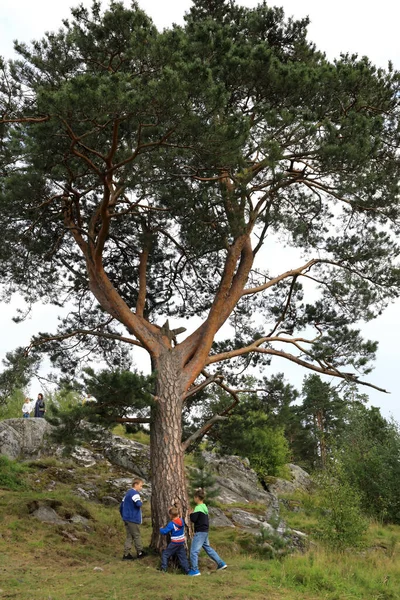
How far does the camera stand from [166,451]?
995cm

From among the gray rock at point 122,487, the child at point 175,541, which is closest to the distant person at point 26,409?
the gray rock at point 122,487

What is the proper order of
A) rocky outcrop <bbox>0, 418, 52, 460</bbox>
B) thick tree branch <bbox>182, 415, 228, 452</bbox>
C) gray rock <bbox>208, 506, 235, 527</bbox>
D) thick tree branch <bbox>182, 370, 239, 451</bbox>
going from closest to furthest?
thick tree branch <bbox>182, 415, 228, 452</bbox>
thick tree branch <bbox>182, 370, 239, 451</bbox>
gray rock <bbox>208, 506, 235, 527</bbox>
rocky outcrop <bbox>0, 418, 52, 460</bbox>

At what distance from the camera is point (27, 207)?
1086 cm

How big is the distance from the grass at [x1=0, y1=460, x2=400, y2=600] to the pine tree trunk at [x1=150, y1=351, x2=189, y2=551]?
80cm

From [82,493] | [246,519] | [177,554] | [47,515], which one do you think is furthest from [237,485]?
[177,554]

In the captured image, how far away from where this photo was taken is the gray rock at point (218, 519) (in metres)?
13.3

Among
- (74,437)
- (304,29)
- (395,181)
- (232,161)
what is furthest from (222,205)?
(74,437)

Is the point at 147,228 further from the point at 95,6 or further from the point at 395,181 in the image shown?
the point at 395,181

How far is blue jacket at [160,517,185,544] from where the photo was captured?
8578mm

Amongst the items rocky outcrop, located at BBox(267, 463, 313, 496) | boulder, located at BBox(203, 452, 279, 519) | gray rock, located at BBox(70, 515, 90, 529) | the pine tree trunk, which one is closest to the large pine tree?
the pine tree trunk

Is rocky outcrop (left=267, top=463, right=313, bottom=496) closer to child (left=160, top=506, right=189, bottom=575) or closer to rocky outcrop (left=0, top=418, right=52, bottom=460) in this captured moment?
rocky outcrop (left=0, top=418, right=52, bottom=460)

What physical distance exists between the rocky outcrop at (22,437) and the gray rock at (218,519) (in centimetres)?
550

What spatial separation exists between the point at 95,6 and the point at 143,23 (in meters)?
1.17

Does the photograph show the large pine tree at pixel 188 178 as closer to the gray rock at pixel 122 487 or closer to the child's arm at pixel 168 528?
the child's arm at pixel 168 528
